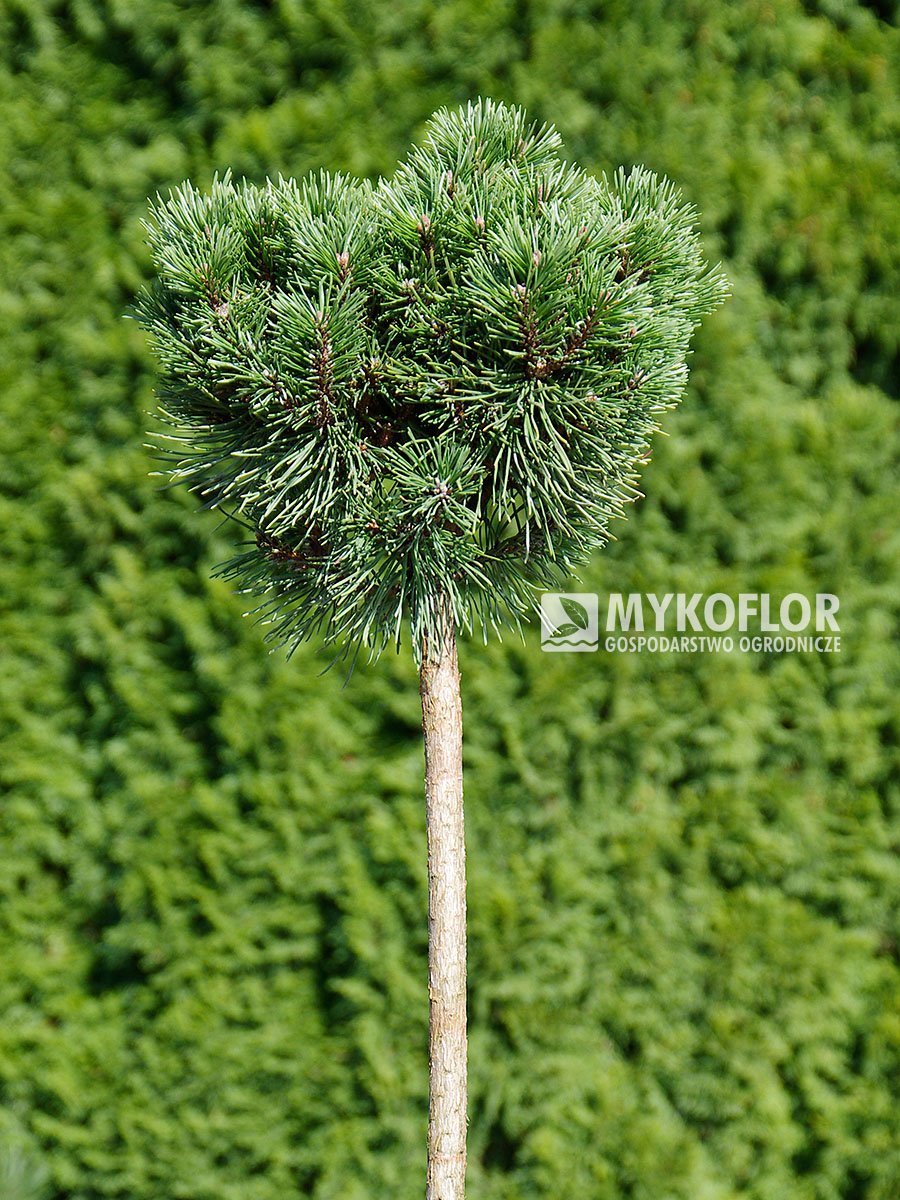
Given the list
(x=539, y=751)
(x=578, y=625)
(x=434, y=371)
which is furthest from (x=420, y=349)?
(x=539, y=751)

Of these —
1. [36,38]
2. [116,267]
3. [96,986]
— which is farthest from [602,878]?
[36,38]

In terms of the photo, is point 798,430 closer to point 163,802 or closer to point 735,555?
point 735,555

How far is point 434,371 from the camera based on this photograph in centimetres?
82

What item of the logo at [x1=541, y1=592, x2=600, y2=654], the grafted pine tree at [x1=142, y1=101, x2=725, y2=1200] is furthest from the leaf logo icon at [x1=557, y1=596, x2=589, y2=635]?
the grafted pine tree at [x1=142, y1=101, x2=725, y2=1200]

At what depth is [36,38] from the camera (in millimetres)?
2162

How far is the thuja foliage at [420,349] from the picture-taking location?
79cm

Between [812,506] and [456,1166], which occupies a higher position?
[812,506]

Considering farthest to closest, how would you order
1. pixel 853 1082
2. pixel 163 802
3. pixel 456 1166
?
pixel 163 802 < pixel 853 1082 < pixel 456 1166

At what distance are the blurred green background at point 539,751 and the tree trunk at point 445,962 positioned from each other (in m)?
1.11

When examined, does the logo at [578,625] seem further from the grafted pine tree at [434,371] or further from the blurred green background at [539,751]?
the grafted pine tree at [434,371]

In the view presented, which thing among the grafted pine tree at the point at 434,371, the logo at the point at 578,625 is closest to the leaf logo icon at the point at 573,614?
the logo at the point at 578,625

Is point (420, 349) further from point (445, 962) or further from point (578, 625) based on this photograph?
point (578, 625)

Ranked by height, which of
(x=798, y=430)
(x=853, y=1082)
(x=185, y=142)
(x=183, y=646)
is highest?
(x=185, y=142)

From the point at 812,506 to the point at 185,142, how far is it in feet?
5.58
